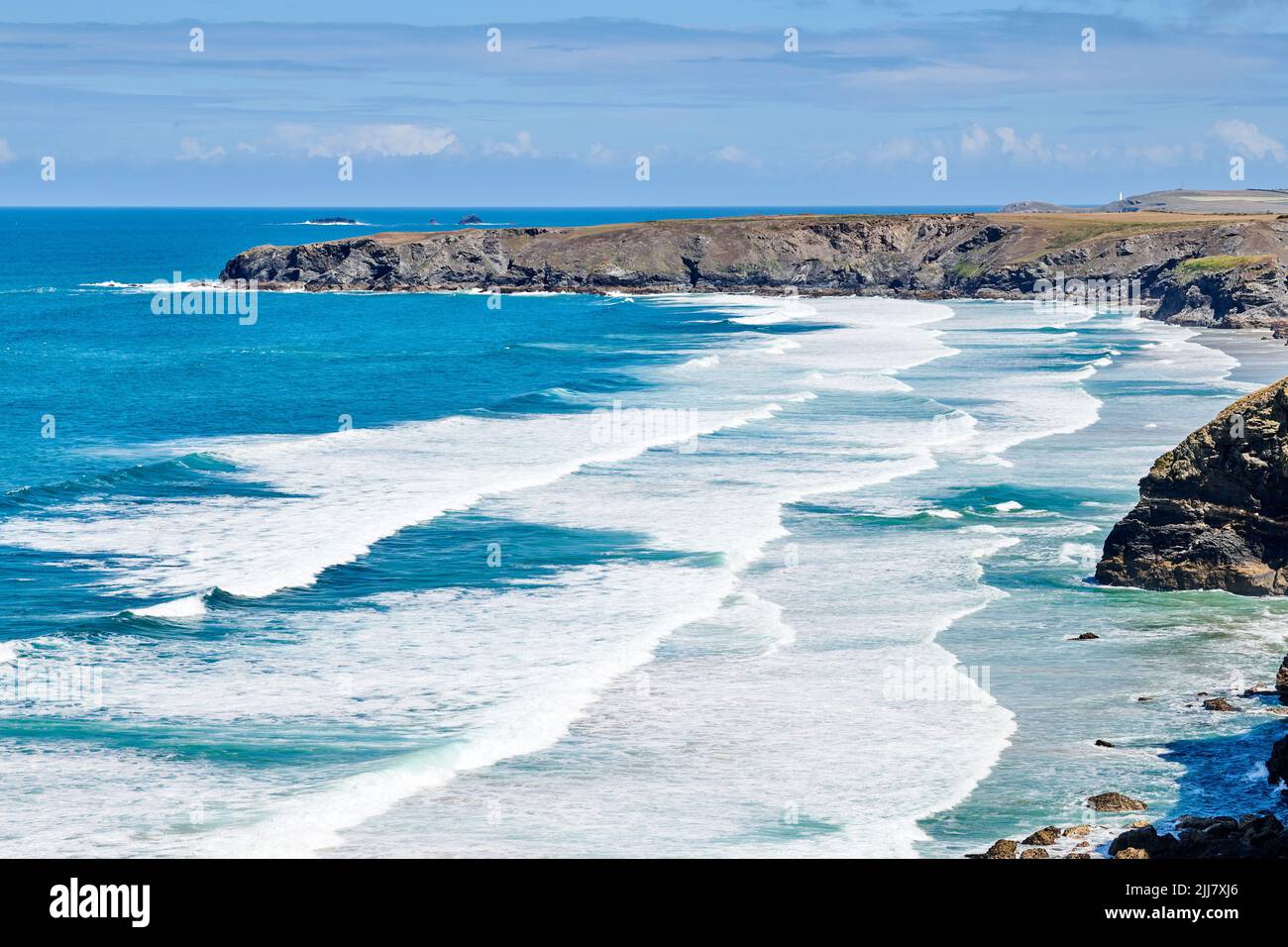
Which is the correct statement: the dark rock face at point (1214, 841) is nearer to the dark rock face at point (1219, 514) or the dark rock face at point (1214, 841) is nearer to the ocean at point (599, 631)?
the ocean at point (599, 631)

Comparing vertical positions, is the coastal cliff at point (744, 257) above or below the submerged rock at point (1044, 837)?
above

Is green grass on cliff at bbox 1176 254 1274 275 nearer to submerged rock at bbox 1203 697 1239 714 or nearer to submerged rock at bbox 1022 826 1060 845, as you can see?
submerged rock at bbox 1203 697 1239 714

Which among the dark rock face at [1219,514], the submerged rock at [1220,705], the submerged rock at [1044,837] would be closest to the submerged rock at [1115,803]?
the submerged rock at [1044,837]

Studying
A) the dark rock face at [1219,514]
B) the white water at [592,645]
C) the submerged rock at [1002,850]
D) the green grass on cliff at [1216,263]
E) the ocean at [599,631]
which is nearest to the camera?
the submerged rock at [1002,850]

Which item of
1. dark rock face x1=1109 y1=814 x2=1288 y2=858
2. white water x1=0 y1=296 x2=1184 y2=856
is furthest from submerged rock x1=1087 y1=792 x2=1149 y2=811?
white water x1=0 y1=296 x2=1184 y2=856

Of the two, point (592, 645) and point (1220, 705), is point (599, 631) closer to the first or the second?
point (592, 645)

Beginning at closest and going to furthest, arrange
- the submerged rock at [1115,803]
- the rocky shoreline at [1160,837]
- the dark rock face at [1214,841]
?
the dark rock face at [1214,841]
the rocky shoreline at [1160,837]
the submerged rock at [1115,803]
